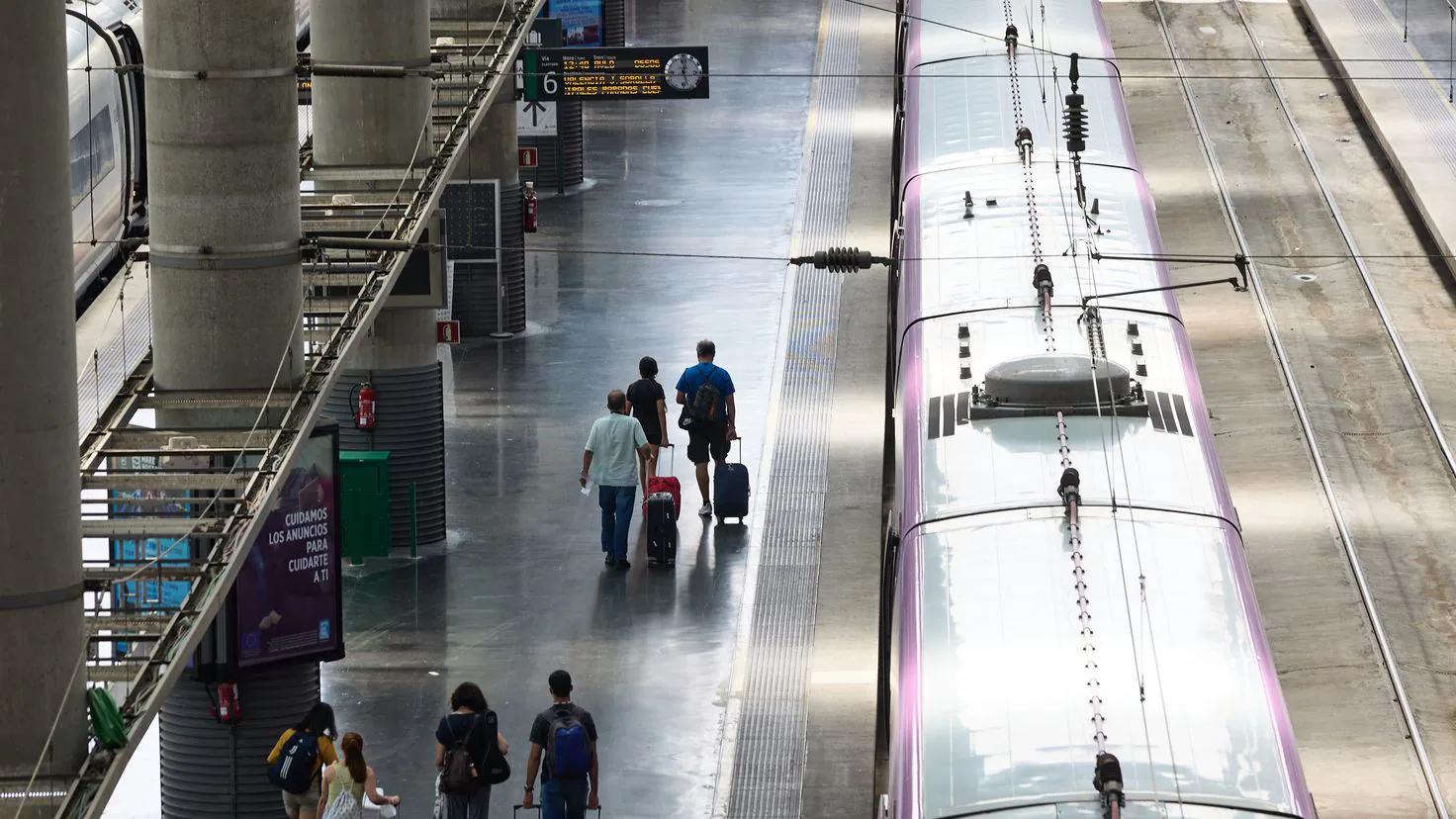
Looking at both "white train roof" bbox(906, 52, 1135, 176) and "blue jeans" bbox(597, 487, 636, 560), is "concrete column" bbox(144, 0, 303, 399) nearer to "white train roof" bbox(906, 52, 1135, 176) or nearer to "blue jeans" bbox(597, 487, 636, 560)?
"blue jeans" bbox(597, 487, 636, 560)

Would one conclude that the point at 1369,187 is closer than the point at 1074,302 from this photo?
No

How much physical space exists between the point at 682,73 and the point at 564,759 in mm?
13763

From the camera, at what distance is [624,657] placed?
16297mm

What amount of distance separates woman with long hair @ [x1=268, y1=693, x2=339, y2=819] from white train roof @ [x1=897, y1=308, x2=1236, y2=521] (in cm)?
341

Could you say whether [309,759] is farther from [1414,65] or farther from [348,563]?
[1414,65]

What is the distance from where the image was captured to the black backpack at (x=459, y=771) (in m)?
12.4

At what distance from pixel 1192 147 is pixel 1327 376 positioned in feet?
28.4

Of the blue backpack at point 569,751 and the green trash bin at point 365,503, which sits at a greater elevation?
the green trash bin at point 365,503

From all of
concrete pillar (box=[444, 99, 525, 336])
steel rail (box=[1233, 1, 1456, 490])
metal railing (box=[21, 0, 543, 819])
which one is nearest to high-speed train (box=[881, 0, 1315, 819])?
metal railing (box=[21, 0, 543, 819])

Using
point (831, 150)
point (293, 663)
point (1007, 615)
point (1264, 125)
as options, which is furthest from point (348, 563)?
point (1264, 125)

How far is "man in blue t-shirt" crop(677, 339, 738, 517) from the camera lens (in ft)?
63.5

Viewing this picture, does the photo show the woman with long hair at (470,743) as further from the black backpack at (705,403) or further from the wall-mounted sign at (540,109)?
the wall-mounted sign at (540,109)

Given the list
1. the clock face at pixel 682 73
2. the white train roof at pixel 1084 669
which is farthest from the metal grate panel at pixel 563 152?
the white train roof at pixel 1084 669

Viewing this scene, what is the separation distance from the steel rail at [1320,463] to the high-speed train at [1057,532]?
3566mm
